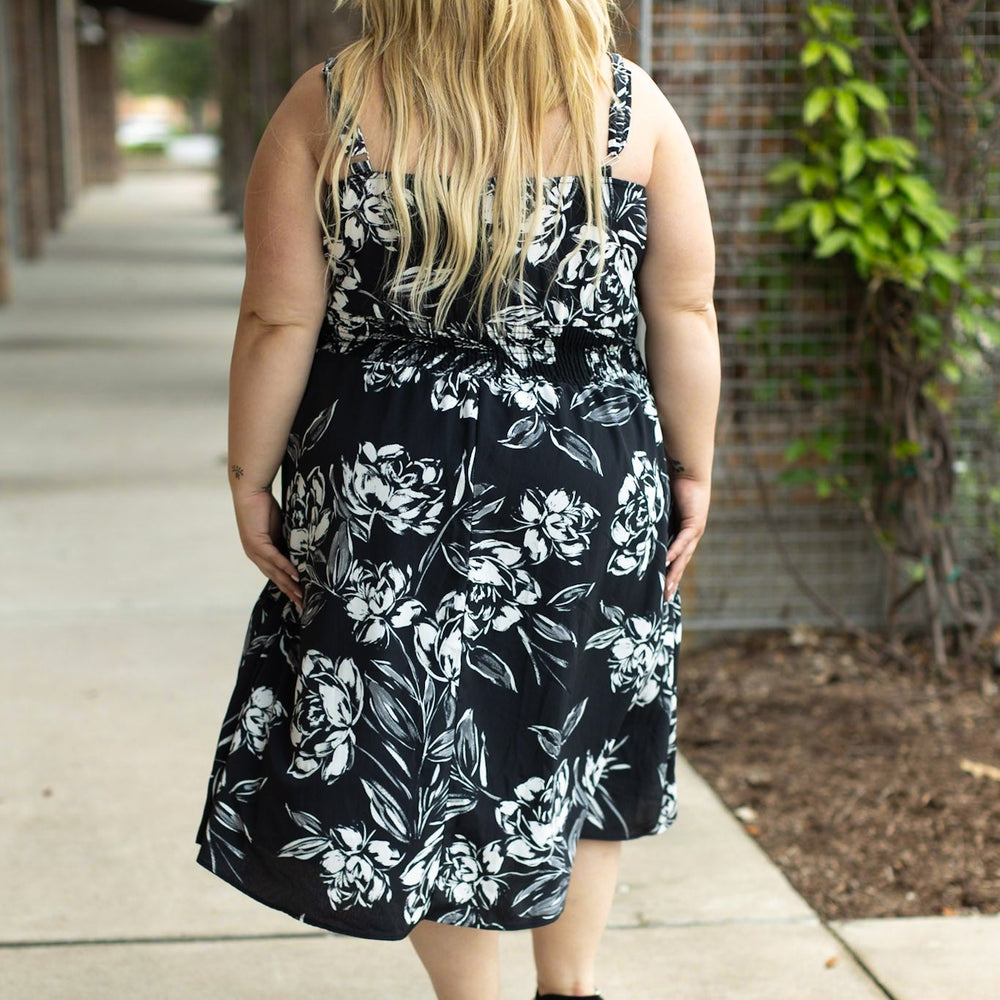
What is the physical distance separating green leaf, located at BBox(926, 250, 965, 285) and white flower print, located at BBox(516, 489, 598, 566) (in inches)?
88.5

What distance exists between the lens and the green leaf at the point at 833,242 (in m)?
3.69

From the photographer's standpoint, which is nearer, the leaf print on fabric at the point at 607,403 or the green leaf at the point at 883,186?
the leaf print on fabric at the point at 607,403

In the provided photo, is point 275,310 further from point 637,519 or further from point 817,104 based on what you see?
point 817,104

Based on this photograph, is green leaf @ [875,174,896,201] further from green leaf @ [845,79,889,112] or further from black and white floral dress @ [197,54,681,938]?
black and white floral dress @ [197,54,681,938]

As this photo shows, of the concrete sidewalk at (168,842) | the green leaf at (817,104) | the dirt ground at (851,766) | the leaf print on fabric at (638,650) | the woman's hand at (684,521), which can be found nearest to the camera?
the leaf print on fabric at (638,650)

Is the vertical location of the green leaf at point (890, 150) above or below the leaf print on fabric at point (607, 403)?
above

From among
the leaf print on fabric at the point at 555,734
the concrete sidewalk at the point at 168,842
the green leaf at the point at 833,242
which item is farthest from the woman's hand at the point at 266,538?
the green leaf at the point at 833,242

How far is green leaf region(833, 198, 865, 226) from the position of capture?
3.70 meters

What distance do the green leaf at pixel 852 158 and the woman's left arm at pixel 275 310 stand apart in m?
2.19

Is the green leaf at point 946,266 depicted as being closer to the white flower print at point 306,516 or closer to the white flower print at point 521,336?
the white flower print at point 521,336

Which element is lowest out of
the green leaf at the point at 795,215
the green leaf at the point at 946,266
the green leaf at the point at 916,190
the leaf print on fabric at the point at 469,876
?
the leaf print on fabric at the point at 469,876

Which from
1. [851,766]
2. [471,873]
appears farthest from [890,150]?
[471,873]

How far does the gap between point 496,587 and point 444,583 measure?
67 millimetres

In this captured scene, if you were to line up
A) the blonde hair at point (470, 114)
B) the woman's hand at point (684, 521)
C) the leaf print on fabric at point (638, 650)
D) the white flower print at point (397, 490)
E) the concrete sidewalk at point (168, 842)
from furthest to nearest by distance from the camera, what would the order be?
the concrete sidewalk at point (168, 842) → the woman's hand at point (684, 521) → the leaf print on fabric at point (638, 650) → the white flower print at point (397, 490) → the blonde hair at point (470, 114)
